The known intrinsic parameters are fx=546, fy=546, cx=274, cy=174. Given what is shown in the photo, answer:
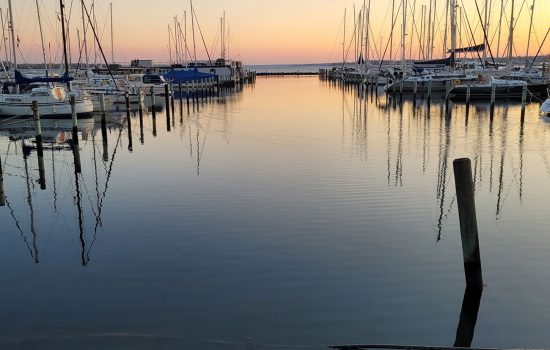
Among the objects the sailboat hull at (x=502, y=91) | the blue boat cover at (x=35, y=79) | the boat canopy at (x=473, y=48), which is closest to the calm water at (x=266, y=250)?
the blue boat cover at (x=35, y=79)

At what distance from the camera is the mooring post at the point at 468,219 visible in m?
7.91

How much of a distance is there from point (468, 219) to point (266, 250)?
159 inches

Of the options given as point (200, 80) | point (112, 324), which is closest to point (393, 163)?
point (112, 324)

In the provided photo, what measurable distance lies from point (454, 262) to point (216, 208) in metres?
6.25

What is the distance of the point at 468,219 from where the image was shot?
8188 millimetres

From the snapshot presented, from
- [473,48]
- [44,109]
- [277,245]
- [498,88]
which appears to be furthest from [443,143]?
[473,48]

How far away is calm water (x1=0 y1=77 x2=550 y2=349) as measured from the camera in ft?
24.9

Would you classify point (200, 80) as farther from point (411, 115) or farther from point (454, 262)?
point (454, 262)

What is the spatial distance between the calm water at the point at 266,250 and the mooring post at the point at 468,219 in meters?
0.36

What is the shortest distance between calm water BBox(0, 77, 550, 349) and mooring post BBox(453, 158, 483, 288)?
1.19 ft

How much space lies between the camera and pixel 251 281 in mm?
9141

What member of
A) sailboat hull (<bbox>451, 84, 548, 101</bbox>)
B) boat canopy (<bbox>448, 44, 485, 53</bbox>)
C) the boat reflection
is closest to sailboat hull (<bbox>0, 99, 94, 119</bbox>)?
the boat reflection

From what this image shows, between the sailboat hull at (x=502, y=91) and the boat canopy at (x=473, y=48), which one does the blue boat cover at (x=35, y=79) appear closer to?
the sailboat hull at (x=502, y=91)

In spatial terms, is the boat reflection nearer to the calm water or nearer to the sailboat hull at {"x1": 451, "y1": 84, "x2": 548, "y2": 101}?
the calm water
